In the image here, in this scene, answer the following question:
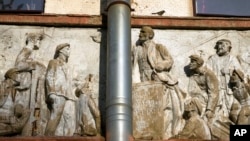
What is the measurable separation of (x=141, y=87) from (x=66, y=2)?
75.3 inches

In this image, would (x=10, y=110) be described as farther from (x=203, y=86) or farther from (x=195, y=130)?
(x=203, y=86)

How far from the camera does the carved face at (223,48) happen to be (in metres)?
9.03

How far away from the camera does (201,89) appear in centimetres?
871

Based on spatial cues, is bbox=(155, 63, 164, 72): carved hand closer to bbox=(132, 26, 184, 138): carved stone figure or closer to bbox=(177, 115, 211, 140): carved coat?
bbox=(132, 26, 184, 138): carved stone figure

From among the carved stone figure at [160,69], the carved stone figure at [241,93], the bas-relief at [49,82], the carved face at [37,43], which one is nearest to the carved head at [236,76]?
the carved stone figure at [241,93]

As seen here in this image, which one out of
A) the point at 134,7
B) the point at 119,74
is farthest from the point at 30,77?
the point at 134,7

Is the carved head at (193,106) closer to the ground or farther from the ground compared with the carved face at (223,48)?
closer to the ground

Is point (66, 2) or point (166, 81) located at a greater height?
point (66, 2)

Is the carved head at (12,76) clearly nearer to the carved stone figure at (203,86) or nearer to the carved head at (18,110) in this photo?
the carved head at (18,110)

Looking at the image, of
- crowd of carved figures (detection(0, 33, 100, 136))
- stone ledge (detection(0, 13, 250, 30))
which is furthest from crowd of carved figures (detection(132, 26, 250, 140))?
crowd of carved figures (detection(0, 33, 100, 136))

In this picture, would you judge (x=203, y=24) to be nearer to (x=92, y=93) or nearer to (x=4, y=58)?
(x=92, y=93)

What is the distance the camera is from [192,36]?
923 cm

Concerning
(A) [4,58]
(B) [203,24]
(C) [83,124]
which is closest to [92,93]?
(C) [83,124]

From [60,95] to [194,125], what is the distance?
1.68 metres
